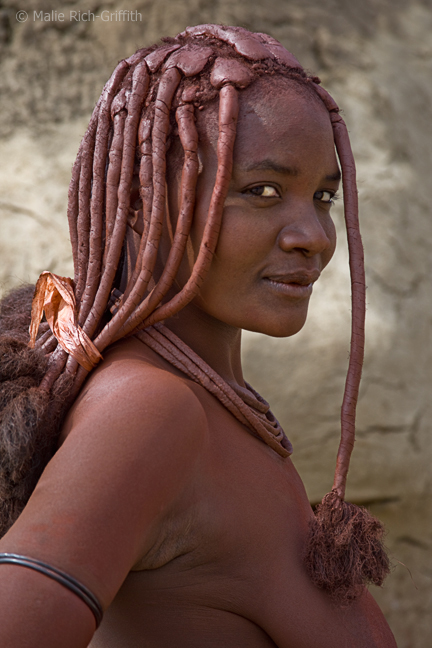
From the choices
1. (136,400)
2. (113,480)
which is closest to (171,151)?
(136,400)

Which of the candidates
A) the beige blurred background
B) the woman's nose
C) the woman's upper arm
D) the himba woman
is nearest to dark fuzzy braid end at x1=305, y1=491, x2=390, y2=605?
the himba woman

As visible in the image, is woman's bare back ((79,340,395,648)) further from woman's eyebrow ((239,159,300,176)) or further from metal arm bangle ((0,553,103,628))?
woman's eyebrow ((239,159,300,176))

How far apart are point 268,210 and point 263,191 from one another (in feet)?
0.09

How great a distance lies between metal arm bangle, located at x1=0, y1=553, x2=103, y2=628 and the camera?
71 cm

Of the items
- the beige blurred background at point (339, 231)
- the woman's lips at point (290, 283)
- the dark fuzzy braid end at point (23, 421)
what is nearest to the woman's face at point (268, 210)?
the woman's lips at point (290, 283)

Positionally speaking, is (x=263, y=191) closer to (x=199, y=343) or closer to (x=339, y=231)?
(x=199, y=343)

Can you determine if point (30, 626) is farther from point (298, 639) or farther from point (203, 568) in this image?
point (298, 639)

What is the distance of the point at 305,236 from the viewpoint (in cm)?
101

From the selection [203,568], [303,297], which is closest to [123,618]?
[203,568]

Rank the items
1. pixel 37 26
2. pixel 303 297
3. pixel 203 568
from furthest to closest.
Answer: pixel 37 26, pixel 303 297, pixel 203 568

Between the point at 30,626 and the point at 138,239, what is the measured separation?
588mm

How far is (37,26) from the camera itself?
2789 mm

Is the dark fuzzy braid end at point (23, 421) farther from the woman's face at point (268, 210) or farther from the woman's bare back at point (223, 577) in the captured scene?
the woman's face at point (268, 210)

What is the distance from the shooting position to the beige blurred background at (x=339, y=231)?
2.73 m
